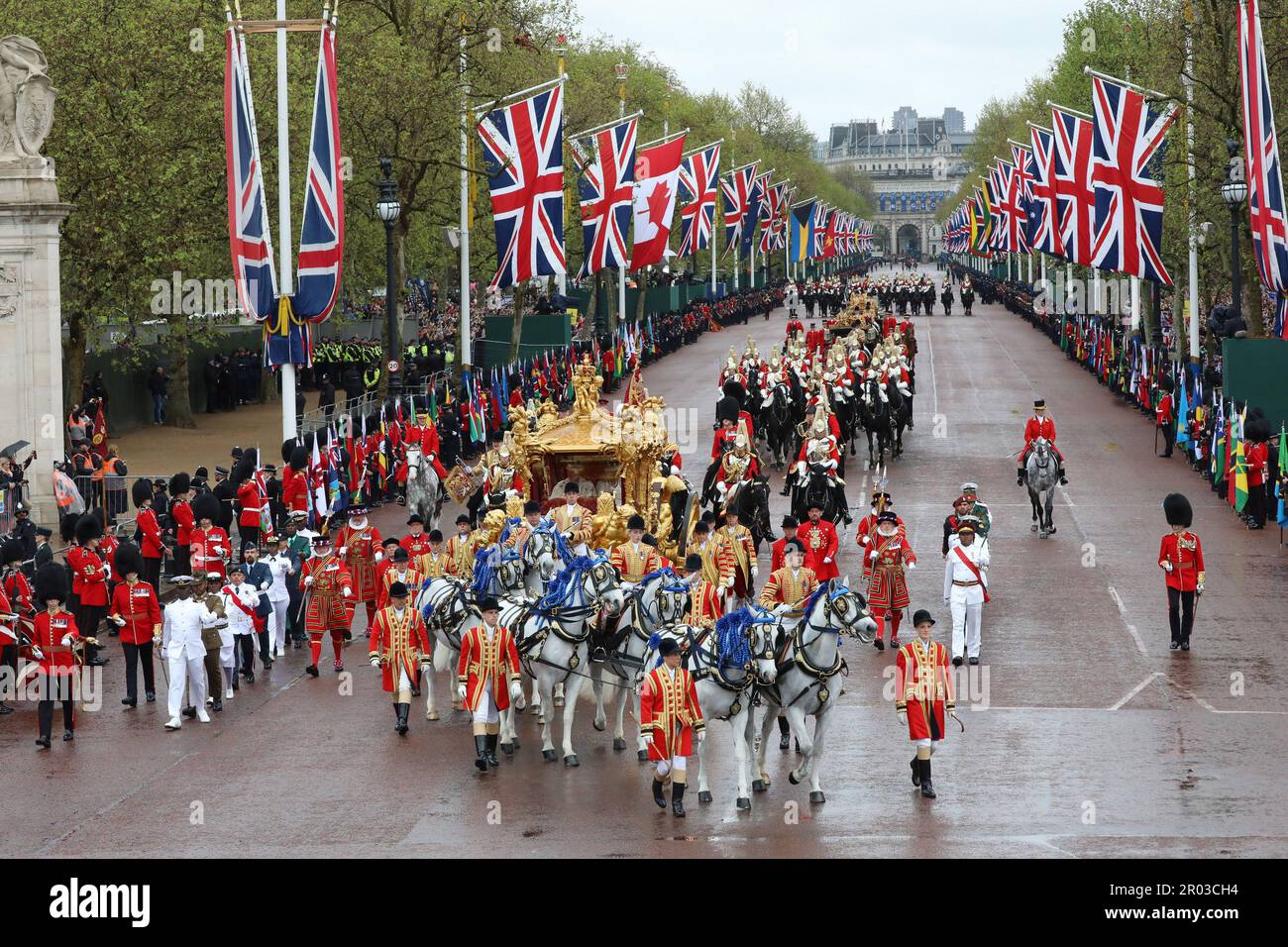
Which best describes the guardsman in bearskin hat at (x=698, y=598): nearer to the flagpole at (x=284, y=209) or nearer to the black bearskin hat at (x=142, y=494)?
the black bearskin hat at (x=142, y=494)

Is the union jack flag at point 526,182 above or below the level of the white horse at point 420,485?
above

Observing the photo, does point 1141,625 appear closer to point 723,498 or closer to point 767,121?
point 723,498

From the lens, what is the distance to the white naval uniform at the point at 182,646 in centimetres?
1641

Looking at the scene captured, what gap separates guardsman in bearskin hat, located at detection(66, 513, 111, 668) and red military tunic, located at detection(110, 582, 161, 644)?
47.6 inches

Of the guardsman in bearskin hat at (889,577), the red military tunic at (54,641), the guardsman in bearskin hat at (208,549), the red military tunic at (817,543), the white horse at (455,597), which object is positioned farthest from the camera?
the guardsman in bearskin hat at (208,549)

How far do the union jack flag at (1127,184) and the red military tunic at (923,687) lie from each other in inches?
832

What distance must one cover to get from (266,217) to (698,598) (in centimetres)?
1264

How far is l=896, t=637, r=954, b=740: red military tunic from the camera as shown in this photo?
13.9m

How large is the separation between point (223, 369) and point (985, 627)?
2876 cm

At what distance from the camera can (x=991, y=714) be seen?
650 inches

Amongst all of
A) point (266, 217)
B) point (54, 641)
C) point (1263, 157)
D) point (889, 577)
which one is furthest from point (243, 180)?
point (1263, 157)

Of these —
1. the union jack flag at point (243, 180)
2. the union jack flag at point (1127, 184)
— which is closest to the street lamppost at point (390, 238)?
the union jack flag at point (243, 180)

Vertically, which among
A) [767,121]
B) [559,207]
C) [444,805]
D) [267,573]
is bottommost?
[444,805]
